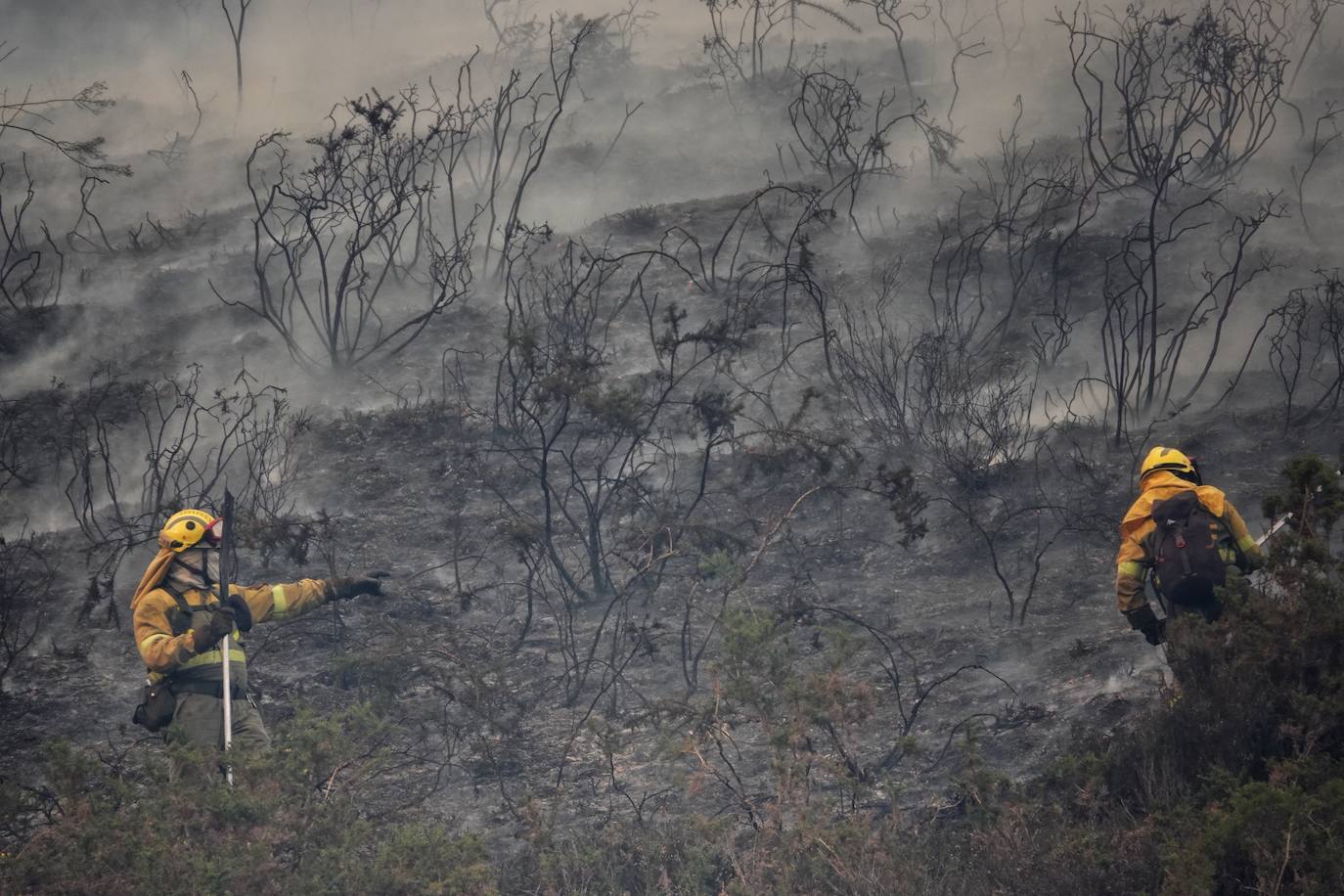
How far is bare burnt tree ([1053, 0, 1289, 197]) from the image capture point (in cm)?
1034

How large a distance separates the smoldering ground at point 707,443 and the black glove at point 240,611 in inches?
30.7

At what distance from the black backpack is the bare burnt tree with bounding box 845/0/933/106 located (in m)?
9.16

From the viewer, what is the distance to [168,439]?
954 centimetres

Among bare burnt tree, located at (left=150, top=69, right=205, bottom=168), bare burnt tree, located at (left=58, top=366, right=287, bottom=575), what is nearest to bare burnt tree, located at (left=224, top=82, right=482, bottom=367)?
bare burnt tree, located at (left=58, top=366, right=287, bottom=575)

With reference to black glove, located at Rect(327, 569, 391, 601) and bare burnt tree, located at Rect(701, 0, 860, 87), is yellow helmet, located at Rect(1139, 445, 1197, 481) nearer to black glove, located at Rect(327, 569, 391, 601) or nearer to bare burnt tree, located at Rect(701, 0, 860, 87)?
black glove, located at Rect(327, 569, 391, 601)

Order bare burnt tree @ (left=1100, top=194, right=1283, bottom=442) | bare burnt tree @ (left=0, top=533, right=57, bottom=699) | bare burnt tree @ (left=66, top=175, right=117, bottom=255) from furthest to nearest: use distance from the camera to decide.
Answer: bare burnt tree @ (left=66, top=175, right=117, bottom=255) < bare burnt tree @ (left=1100, top=194, right=1283, bottom=442) < bare burnt tree @ (left=0, top=533, right=57, bottom=699)

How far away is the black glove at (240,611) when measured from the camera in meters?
6.23

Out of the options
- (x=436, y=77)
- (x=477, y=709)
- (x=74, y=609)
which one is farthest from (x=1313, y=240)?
(x=436, y=77)

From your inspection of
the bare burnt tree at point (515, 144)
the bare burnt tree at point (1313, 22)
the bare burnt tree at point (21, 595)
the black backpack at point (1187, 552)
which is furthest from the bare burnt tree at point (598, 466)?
the bare burnt tree at point (1313, 22)

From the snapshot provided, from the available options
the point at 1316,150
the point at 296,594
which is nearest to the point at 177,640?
the point at 296,594

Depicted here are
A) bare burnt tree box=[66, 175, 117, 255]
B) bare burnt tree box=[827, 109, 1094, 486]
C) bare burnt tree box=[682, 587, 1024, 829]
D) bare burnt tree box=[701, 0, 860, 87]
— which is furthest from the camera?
bare burnt tree box=[701, 0, 860, 87]

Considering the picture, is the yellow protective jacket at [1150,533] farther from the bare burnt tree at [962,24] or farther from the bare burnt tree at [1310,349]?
the bare burnt tree at [962,24]

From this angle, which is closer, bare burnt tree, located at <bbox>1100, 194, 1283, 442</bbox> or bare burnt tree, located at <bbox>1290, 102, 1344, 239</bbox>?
bare burnt tree, located at <bbox>1100, 194, 1283, 442</bbox>

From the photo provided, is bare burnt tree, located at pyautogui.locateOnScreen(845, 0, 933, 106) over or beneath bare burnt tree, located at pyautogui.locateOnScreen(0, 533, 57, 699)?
over
